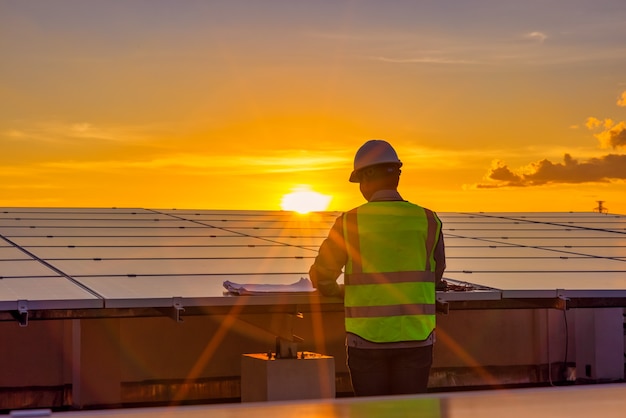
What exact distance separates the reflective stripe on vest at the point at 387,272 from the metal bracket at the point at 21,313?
3516mm

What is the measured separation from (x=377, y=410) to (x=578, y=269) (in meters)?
11.2

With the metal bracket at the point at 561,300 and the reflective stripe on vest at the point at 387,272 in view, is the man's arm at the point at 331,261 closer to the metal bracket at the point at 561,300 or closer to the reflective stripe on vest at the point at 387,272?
the reflective stripe on vest at the point at 387,272

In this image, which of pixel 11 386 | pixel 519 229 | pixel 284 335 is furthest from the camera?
pixel 519 229

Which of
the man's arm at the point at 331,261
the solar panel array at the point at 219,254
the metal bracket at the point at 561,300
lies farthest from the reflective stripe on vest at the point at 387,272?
the metal bracket at the point at 561,300

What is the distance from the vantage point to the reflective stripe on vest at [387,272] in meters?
7.95

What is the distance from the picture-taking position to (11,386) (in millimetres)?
15180

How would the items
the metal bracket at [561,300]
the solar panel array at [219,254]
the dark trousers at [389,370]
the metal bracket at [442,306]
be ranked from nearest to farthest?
the dark trousers at [389,370], the metal bracket at [442,306], the solar panel array at [219,254], the metal bracket at [561,300]

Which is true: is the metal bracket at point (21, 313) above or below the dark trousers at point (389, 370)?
above

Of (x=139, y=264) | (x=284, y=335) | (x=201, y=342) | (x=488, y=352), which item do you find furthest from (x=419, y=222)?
(x=488, y=352)

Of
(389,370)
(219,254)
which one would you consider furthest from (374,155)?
(219,254)

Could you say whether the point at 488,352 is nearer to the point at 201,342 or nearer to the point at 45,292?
the point at 201,342

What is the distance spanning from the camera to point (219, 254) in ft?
51.1

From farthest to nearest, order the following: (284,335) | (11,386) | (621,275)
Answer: (11,386), (621,275), (284,335)

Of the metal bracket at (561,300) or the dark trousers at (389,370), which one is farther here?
the metal bracket at (561,300)
